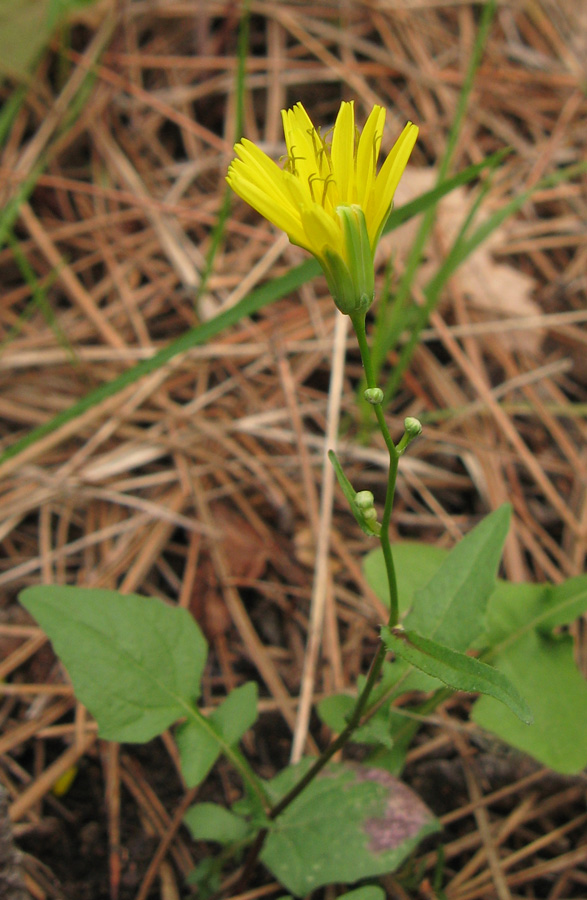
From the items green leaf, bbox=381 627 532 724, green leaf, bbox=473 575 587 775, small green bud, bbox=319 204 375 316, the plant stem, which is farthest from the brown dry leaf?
green leaf, bbox=381 627 532 724

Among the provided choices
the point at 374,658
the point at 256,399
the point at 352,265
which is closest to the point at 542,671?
the point at 374,658

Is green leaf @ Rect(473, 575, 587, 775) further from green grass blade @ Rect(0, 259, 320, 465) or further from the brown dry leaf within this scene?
the brown dry leaf

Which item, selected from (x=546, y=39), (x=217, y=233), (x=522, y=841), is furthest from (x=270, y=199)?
(x=546, y=39)

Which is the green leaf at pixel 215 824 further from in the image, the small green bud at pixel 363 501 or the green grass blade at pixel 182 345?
the green grass blade at pixel 182 345

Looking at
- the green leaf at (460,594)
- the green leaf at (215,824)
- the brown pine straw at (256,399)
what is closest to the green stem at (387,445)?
the green leaf at (460,594)

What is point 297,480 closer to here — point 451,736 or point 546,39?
point 451,736
